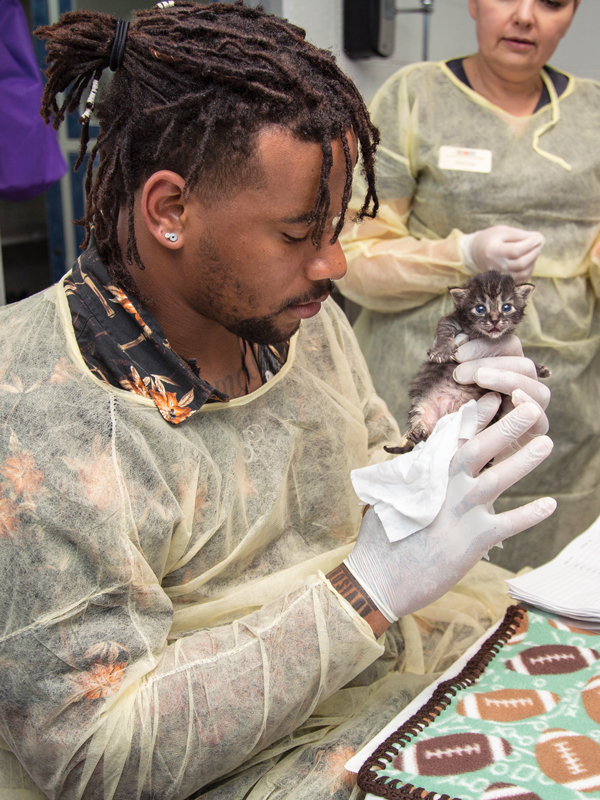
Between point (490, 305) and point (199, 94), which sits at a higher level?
point (199, 94)

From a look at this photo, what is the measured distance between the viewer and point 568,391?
96.0 inches

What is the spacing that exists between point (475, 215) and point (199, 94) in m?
1.43

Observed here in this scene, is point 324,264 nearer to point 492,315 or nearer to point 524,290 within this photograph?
point 492,315

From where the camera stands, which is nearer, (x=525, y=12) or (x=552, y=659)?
(x=552, y=659)

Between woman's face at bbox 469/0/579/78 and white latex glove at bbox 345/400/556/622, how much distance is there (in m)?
1.53

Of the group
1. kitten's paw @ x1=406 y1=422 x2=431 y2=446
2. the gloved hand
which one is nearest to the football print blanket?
kitten's paw @ x1=406 y1=422 x2=431 y2=446

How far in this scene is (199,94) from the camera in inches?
42.1

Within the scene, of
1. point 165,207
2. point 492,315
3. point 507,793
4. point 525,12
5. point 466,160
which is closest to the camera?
point 507,793

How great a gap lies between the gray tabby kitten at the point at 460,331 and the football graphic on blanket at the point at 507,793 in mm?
609

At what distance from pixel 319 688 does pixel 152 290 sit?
2.45 feet

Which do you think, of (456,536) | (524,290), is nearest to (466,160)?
(524,290)

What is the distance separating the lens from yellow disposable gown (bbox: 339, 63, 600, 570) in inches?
88.8

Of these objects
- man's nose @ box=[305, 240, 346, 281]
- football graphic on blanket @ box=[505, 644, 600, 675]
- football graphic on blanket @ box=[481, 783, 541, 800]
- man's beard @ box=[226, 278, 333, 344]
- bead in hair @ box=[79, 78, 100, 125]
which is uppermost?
bead in hair @ box=[79, 78, 100, 125]

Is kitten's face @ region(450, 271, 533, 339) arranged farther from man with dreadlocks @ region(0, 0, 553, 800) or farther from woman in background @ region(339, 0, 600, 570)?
woman in background @ region(339, 0, 600, 570)
